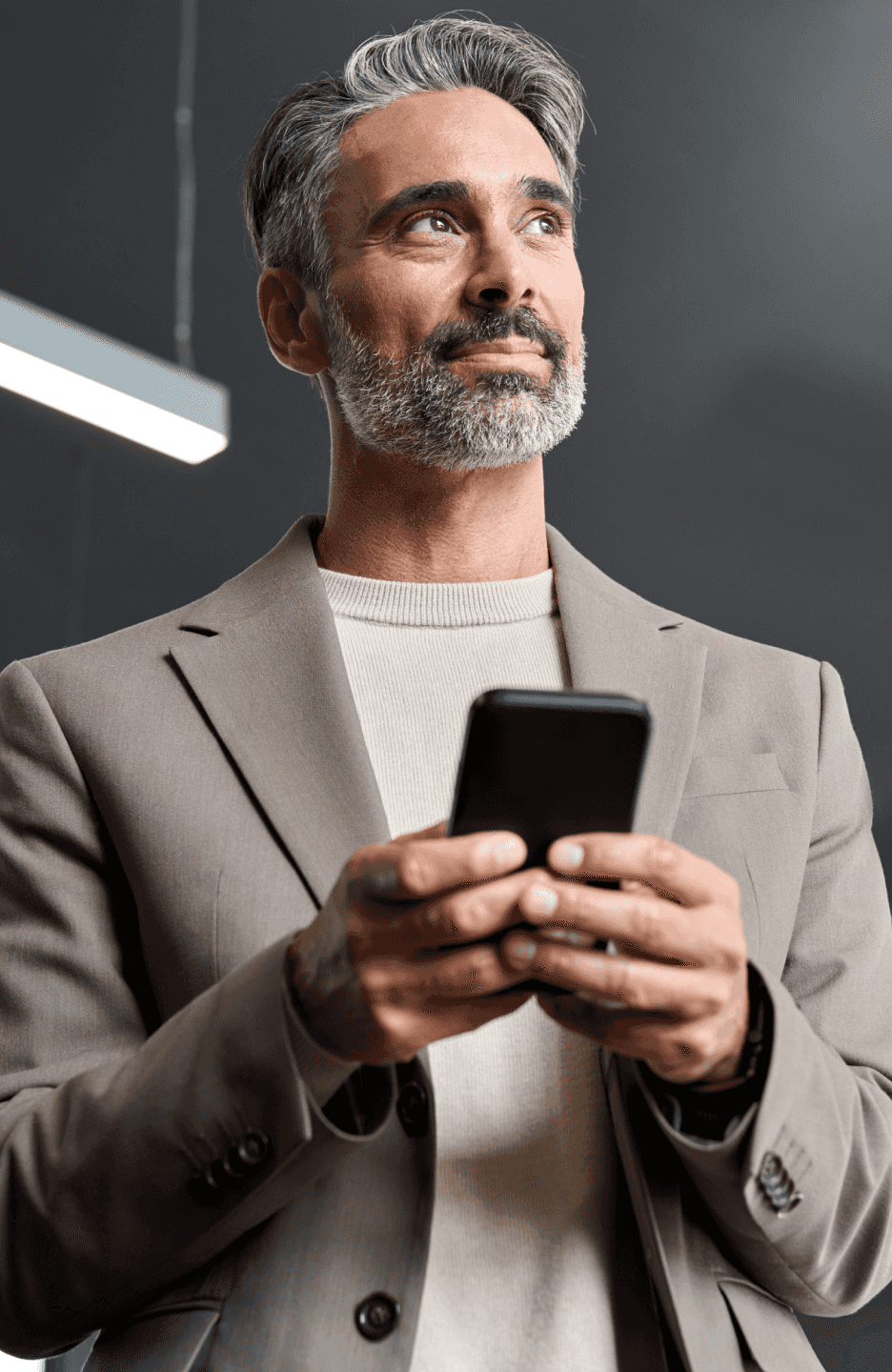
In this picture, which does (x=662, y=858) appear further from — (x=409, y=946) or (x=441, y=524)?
(x=441, y=524)

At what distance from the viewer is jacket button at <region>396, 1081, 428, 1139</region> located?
40.1 inches

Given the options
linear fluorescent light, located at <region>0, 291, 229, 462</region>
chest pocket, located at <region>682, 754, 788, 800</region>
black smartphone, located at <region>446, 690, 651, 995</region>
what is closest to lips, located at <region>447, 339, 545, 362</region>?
chest pocket, located at <region>682, 754, 788, 800</region>

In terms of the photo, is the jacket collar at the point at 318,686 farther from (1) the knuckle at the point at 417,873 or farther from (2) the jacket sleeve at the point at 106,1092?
(1) the knuckle at the point at 417,873

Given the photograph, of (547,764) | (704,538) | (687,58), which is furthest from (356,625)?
(687,58)

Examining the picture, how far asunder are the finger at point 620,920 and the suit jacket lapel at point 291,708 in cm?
38

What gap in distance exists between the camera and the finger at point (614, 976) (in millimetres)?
777

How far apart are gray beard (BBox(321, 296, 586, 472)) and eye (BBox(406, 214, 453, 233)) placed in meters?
0.12

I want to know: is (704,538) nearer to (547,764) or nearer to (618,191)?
(618,191)

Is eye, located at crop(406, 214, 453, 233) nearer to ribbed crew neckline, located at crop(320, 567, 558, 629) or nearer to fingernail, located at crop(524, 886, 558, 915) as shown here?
ribbed crew neckline, located at crop(320, 567, 558, 629)

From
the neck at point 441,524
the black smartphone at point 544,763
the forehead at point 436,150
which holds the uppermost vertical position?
the forehead at point 436,150

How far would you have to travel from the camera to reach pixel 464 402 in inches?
54.4

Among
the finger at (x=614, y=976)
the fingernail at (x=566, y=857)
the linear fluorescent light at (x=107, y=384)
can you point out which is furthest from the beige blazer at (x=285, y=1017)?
the linear fluorescent light at (x=107, y=384)

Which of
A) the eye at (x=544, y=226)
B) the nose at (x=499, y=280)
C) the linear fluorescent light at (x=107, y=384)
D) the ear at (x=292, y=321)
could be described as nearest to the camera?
the nose at (x=499, y=280)

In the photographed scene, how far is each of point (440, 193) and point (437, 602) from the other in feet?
1.44
